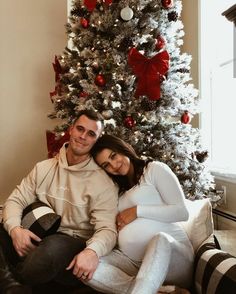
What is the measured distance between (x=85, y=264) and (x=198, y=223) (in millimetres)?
694

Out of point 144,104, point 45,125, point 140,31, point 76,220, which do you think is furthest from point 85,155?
point 45,125

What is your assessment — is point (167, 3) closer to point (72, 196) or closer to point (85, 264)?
point (72, 196)

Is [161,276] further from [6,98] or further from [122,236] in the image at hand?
[6,98]

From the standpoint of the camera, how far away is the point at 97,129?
1.92 metres

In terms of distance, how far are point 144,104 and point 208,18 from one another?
3.95 ft

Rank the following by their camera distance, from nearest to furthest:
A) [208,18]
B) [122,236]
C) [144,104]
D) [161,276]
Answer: [161,276], [122,236], [144,104], [208,18]

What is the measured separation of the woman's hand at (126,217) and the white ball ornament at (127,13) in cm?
124

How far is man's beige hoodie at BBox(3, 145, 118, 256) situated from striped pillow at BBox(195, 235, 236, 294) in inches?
17.3

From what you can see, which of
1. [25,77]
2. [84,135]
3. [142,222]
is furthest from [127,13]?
[25,77]

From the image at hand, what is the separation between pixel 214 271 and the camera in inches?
64.6

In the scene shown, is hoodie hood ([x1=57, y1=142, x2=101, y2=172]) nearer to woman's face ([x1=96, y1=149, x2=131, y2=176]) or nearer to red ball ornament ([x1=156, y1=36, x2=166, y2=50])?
woman's face ([x1=96, y1=149, x2=131, y2=176])

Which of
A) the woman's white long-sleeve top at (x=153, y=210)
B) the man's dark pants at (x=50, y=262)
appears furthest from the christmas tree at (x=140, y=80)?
the man's dark pants at (x=50, y=262)

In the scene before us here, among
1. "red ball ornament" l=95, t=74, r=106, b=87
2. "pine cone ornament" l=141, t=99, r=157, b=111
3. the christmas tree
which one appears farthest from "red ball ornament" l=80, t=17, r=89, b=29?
"pine cone ornament" l=141, t=99, r=157, b=111

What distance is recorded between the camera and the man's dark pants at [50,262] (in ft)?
5.43
